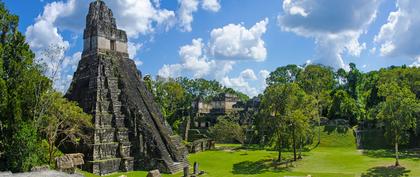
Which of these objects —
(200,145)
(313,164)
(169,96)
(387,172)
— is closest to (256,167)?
(313,164)

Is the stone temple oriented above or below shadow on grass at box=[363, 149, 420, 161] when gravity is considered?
above

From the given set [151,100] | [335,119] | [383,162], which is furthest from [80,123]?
[335,119]

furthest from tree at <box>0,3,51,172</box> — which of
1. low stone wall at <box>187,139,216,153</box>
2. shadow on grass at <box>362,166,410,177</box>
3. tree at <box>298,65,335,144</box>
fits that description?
tree at <box>298,65,335,144</box>

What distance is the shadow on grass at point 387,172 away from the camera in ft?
91.3

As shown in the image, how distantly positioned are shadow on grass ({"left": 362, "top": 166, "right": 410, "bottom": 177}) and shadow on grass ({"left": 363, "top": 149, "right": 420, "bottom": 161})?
516 cm

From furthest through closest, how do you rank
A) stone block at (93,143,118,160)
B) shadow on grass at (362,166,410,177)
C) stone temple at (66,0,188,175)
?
stone temple at (66,0,188,175), stone block at (93,143,118,160), shadow on grass at (362,166,410,177)

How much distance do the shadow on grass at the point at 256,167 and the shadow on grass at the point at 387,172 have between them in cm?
626

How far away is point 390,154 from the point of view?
1462 inches

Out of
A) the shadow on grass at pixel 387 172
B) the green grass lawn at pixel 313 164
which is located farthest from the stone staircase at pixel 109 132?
the shadow on grass at pixel 387 172

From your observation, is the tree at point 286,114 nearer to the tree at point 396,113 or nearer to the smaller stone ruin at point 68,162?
the tree at point 396,113

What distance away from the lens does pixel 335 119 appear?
54344 mm

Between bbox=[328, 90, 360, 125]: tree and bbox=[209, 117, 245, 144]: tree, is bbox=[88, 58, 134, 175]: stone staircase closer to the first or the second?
bbox=[209, 117, 245, 144]: tree

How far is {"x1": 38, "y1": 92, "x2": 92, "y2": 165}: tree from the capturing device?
25.6m

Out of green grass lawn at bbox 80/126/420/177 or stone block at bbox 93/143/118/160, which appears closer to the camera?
stone block at bbox 93/143/118/160
